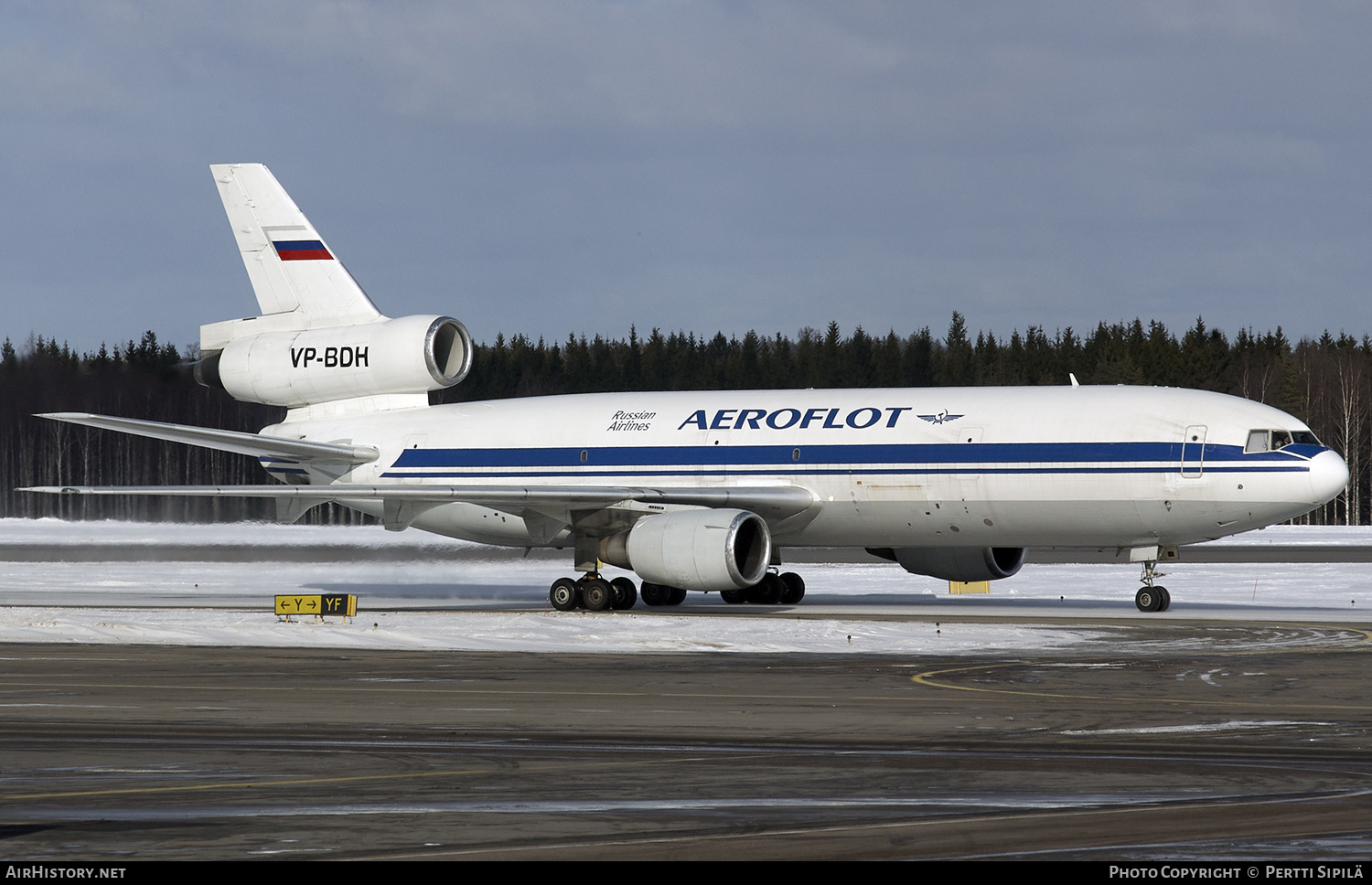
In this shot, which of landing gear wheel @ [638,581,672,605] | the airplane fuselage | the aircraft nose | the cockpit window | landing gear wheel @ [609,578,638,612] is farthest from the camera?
landing gear wheel @ [638,581,672,605]

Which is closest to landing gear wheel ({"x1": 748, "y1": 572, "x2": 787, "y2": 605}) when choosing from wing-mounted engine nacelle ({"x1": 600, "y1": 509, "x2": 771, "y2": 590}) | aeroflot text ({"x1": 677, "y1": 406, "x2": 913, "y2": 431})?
wing-mounted engine nacelle ({"x1": 600, "y1": 509, "x2": 771, "y2": 590})

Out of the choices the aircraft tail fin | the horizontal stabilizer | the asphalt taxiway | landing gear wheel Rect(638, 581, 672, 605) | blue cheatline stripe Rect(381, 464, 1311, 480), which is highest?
the aircraft tail fin

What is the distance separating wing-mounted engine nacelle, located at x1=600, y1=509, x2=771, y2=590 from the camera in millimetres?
27422

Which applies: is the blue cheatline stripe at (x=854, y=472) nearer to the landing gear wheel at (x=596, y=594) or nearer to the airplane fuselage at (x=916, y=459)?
the airplane fuselage at (x=916, y=459)

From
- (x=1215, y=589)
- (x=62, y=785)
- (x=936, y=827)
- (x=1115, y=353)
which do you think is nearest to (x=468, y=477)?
(x=1215, y=589)

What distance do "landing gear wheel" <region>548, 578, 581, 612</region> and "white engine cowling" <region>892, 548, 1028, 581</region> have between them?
22.4ft

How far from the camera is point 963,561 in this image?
31156 millimetres

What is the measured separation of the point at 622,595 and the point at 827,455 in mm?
4942

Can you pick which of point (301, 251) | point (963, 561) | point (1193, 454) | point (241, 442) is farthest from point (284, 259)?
point (1193, 454)

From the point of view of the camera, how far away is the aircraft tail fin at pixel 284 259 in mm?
34406

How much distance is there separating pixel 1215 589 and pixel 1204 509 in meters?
8.61

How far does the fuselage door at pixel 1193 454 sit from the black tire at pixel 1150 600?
2.17 m

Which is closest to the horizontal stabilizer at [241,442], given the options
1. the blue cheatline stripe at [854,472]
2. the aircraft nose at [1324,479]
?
the blue cheatline stripe at [854,472]

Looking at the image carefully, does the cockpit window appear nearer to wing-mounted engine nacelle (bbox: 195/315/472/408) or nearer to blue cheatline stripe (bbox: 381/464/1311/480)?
blue cheatline stripe (bbox: 381/464/1311/480)
